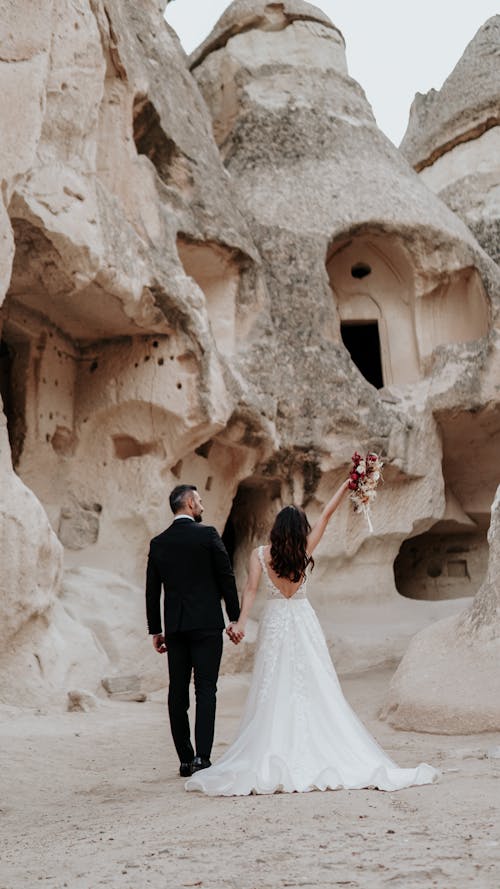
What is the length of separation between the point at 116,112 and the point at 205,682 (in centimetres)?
504

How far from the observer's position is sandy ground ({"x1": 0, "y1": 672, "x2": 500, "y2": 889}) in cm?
186

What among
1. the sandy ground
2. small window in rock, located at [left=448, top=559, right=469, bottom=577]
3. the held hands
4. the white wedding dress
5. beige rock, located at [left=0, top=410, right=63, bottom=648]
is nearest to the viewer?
the sandy ground

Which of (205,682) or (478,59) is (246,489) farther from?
(478,59)

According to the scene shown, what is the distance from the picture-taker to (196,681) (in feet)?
10.7

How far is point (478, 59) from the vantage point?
42.6 feet

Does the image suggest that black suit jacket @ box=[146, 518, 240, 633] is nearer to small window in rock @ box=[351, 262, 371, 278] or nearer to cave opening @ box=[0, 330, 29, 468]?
cave opening @ box=[0, 330, 29, 468]

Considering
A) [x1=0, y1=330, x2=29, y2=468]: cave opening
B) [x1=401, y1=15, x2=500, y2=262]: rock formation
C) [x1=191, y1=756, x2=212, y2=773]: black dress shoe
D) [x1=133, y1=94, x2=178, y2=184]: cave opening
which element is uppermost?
[x1=401, y1=15, x2=500, y2=262]: rock formation

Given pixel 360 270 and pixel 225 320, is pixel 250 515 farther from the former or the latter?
pixel 360 270

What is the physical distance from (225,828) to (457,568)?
386 inches

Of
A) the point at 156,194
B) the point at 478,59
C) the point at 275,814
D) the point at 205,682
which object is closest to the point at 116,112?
the point at 156,194

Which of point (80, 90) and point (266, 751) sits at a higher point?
point (80, 90)

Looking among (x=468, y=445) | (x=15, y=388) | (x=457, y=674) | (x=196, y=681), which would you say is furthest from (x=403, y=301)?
(x=196, y=681)

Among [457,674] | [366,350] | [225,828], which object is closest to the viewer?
[225,828]

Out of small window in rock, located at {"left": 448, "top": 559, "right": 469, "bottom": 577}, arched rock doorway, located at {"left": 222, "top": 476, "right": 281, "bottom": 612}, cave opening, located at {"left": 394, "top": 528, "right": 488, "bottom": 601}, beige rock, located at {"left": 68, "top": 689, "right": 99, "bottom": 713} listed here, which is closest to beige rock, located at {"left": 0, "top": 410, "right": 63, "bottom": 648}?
beige rock, located at {"left": 68, "top": 689, "right": 99, "bottom": 713}
